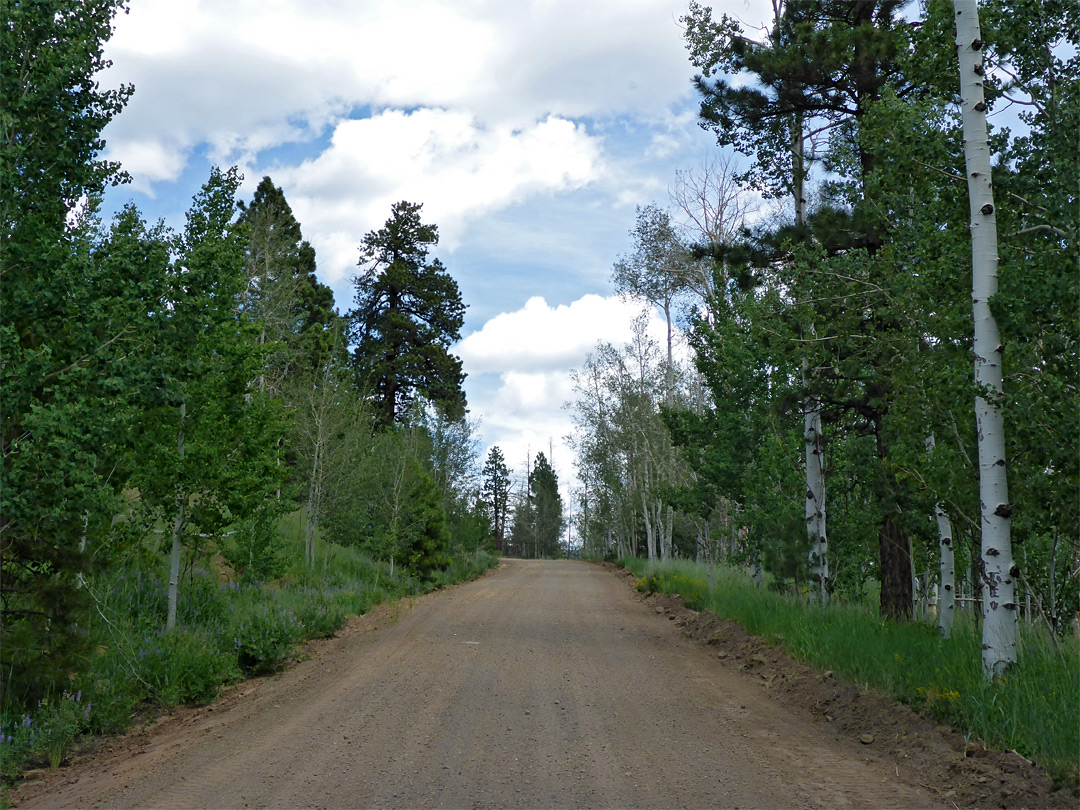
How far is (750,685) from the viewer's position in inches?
365

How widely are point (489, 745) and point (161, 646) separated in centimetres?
512

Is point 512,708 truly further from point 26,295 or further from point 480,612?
point 480,612

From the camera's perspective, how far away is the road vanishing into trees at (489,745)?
206 inches

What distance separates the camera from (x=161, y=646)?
9.20 m

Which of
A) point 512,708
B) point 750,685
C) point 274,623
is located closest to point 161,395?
point 512,708

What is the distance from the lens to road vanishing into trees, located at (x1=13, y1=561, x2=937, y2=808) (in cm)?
524

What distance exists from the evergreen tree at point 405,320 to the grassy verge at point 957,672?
2797 cm

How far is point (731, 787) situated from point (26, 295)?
7023 millimetres

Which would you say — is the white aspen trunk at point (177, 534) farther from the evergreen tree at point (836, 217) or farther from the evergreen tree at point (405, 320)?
the evergreen tree at point (405, 320)

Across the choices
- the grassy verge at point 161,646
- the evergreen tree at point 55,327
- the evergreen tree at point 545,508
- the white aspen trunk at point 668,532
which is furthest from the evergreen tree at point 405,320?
the evergreen tree at point 545,508

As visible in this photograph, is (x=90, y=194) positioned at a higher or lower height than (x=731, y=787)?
higher

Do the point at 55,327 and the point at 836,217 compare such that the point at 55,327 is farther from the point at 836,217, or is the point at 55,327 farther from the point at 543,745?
the point at 836,217

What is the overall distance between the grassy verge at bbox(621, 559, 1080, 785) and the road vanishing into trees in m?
0.83

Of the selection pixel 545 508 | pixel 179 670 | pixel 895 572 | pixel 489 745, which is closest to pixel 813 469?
pixel 895 572
